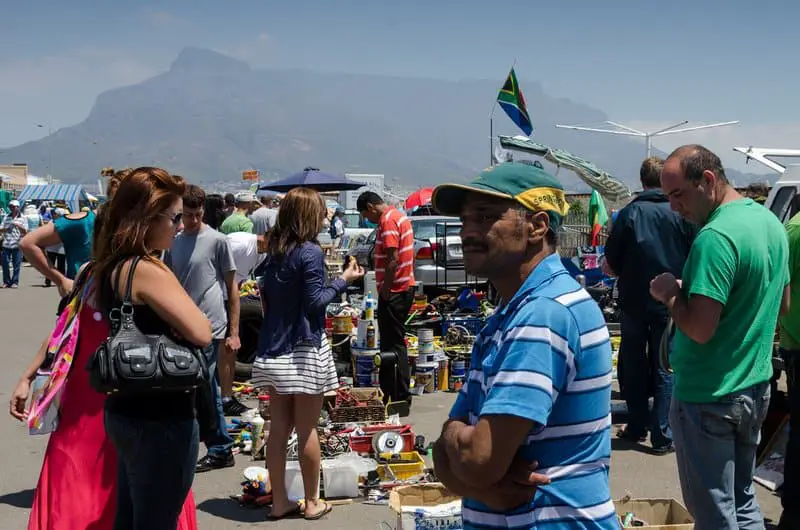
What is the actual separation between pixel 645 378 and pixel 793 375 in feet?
7.30

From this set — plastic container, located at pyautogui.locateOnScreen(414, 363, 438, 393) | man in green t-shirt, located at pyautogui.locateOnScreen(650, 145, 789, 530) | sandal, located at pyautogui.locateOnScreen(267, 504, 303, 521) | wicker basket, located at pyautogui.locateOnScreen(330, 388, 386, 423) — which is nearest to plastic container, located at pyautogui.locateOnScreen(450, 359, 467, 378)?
plastic container, located at pyautogui.locateOnScreen(414, 363, 438, 393)

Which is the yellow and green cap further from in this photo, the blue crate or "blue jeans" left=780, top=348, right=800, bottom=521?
the blue crate

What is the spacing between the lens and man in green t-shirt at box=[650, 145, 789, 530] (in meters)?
3.45

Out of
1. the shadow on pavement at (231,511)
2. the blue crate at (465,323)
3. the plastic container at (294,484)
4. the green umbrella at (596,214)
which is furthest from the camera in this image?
the green umbrella at (596,214)

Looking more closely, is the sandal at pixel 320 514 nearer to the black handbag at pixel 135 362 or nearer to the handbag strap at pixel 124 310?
the black handbag at pixel 135 362

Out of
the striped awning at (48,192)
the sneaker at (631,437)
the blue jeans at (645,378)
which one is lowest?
the sneaker at (631,437)

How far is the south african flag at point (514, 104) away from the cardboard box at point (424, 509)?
1477cm

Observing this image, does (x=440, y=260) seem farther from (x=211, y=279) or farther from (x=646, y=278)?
(x=211, y=279)

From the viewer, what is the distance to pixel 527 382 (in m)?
1.88

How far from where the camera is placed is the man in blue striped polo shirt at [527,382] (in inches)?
74.9

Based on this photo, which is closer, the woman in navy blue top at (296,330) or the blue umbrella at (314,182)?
the woman in navy blue top at (296,330)

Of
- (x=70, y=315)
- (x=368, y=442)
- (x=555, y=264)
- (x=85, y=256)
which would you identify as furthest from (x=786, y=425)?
(x=85, y=256)

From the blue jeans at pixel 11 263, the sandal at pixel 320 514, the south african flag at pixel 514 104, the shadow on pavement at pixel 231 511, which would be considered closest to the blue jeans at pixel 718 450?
the sandal at pixel 320 514

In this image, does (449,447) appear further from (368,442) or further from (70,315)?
(368,442)
